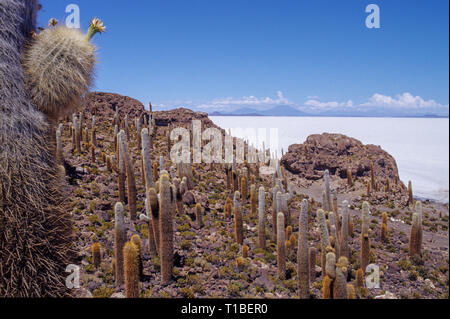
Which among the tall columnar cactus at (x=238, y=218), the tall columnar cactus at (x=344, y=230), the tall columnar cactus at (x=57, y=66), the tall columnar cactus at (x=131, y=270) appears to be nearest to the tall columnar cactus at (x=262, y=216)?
the tall columnar cactus at (x=238, y=218)

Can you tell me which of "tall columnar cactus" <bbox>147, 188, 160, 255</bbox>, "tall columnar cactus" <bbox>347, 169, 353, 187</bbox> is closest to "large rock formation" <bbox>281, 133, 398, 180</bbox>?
"tall columnar cactus" <bbox>347, 169, 353, 187</bbox>

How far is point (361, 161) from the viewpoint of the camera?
2198 centimetres

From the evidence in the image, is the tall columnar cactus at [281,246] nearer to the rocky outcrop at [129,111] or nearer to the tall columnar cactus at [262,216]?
the tall columnar cactus at [262,216]

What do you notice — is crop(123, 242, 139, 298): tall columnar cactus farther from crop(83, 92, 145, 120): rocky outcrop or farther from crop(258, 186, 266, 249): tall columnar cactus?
crop(83, 92, 145, 120): rocky outcrop

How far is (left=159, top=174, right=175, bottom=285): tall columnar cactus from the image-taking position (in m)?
4.54

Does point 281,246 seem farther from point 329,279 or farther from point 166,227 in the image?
point 166,227

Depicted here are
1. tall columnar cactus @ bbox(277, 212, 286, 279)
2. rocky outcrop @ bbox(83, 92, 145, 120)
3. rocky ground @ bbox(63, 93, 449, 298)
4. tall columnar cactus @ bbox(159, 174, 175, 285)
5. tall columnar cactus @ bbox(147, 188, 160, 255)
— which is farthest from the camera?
rocky outcrop @ bbox(83, 92, 145, 120)

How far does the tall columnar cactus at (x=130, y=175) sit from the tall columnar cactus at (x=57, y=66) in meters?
4.30

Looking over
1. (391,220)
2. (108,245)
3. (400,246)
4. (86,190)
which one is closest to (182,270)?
(108,245)

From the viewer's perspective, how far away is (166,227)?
15.3 ft

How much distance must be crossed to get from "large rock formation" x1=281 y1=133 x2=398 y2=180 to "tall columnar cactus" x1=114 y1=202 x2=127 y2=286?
1942 centimetres

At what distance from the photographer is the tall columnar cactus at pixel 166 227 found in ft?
14.9

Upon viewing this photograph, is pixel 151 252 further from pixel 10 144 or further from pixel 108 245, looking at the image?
pixel 10 144

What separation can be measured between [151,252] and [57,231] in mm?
3293
